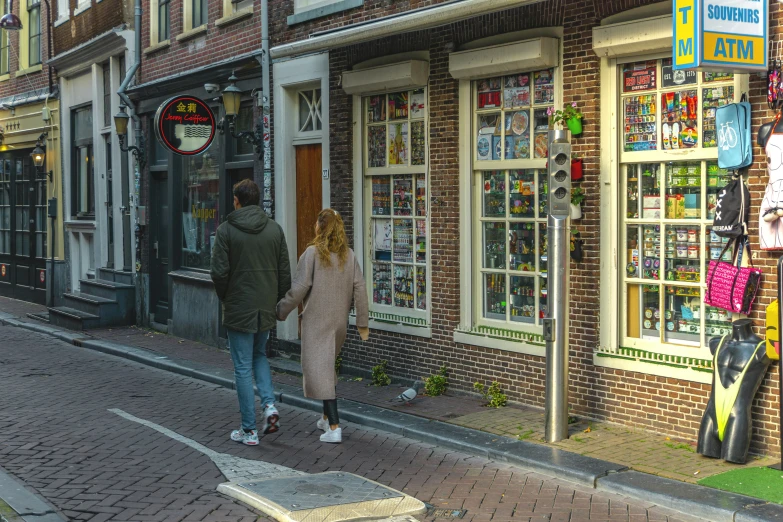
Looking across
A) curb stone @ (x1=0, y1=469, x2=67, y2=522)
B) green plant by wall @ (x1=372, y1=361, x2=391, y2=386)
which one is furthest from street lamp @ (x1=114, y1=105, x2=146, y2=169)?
curb stone @ (x1=0, y1=469, x2=67, y2=522)

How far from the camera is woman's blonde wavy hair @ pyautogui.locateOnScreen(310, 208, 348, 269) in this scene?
8492 mm

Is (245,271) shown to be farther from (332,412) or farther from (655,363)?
(655,363)

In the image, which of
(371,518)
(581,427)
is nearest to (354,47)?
(581,427)

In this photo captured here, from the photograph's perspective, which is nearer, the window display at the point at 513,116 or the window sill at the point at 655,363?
the window sill at the point at 655,363

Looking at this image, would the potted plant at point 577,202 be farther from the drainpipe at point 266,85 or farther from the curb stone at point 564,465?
the drainpipe at point 266,85

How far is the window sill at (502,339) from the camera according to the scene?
966 centimetres

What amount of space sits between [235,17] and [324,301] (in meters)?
7.24

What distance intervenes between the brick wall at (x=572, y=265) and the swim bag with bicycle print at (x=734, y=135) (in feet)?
0.28

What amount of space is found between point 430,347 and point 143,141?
884cm

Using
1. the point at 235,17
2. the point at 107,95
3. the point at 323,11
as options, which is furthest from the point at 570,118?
the point at 107,95

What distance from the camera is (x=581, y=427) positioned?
8.84 meters

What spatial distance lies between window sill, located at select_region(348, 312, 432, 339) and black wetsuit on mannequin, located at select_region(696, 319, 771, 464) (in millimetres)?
3933

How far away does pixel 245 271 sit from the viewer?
8.40 meters

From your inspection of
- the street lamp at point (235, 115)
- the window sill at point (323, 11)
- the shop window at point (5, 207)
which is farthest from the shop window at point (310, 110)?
the shop window at point (5, 207)
